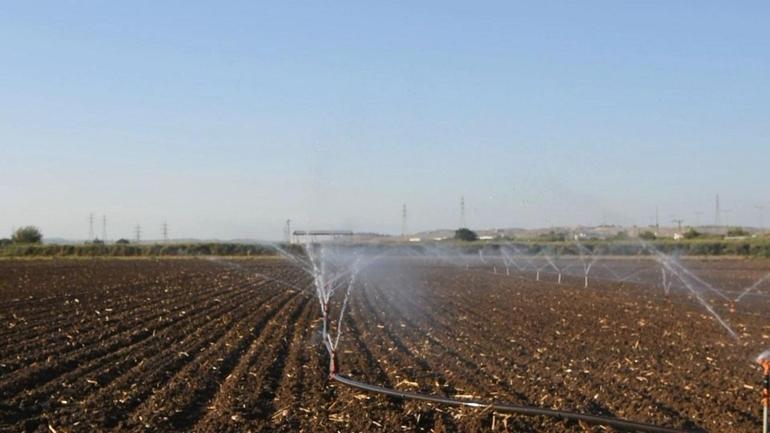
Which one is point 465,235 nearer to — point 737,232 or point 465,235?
point 465,235

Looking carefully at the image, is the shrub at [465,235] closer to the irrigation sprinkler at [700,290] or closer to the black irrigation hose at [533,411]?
the irrigation sprinkler at [700,290]

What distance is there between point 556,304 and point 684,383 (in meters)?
14.5

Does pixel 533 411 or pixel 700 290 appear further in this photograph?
pixel 700 290

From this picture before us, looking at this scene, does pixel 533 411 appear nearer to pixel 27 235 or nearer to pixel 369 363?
pixel 369 363

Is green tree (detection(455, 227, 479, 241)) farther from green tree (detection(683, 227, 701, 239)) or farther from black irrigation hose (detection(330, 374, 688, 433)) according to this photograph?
black irrigation hose (detection(330, 374, 688, 433))

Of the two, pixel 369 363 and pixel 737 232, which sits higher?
pixel 737 232

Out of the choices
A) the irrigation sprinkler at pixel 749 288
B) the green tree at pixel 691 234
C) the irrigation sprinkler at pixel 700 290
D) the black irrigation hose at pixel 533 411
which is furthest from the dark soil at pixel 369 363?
the green tree at pixel 691 234

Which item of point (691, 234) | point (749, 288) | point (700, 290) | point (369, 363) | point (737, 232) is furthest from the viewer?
point (737, 232)

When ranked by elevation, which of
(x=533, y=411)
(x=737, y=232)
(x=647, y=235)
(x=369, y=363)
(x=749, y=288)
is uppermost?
(x=737, y=232)

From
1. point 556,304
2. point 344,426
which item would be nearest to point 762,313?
point 556,304

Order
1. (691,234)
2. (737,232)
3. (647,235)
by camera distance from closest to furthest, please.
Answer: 1. (691,234)
2. (647,235)
3. (737,232)

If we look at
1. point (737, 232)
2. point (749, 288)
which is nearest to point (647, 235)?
point (737, 232)

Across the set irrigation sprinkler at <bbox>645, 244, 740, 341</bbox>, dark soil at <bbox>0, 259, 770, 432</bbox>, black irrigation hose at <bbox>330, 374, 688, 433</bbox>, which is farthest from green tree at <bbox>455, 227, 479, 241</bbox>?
black irrigation hose at <bbox>330, 374, 688, 433</bbox>

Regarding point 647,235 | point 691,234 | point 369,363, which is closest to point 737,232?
point 691,234
